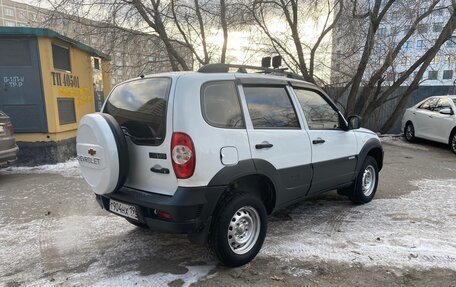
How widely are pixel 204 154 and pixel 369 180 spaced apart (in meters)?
3.38

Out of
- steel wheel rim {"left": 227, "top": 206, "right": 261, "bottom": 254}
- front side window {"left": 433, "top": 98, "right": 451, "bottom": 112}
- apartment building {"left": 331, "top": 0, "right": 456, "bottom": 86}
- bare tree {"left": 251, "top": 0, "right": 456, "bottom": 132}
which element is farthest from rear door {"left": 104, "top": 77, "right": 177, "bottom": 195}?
front side window {"left": 433, "top": 98, "right": 451, "bottom": 112}

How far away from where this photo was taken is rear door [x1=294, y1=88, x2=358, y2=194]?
13.4 feet

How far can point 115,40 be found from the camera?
37.0 ft


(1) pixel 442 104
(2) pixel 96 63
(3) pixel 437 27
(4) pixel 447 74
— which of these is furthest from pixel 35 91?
(4) pixel 447 74

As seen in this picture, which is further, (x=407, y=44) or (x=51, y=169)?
(x=407, y=44)

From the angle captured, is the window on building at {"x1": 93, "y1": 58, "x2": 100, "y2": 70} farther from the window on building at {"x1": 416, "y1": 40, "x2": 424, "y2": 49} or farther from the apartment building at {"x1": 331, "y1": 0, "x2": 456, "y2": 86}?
the window on building at {"x1": 416, "y1": 40, "x2": 424, "y2": 49}

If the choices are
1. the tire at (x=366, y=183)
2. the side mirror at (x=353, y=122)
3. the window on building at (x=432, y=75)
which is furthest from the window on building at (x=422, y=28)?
the side mirror at (x=353, y=122)

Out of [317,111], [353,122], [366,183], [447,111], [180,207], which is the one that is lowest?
[366,183]

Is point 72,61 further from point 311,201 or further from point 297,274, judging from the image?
point 297,274

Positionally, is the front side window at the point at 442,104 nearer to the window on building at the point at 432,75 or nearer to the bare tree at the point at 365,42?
the bare tree at the point at 365,42

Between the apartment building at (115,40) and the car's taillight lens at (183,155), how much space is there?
774 centimetres

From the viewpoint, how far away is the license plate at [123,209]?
3.20 metres

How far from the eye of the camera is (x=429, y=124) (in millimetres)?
10461

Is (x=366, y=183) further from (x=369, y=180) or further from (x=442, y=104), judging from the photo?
(x=442, y=104)
